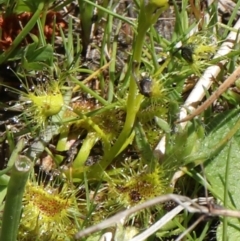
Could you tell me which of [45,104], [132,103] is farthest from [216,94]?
[45,104]

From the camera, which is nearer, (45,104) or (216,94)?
(45,104)

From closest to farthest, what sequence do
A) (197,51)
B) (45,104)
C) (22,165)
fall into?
1. (22,165)
2. (45,104)
3. (197,51)

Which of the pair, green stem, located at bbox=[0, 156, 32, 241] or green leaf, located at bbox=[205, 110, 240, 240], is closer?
green stem, located at bbox=[0, 156, 32, 241]

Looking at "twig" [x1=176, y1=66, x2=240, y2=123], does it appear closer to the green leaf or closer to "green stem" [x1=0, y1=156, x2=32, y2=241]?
the green leaf

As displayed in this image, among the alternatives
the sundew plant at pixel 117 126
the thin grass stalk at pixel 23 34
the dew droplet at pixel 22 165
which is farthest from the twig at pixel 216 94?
the dew droplet at pixel 22 165

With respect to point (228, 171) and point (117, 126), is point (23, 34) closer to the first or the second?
point (117, 126)

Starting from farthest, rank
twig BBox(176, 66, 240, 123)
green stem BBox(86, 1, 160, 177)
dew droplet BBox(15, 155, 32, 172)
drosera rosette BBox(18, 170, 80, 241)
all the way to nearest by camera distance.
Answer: twig BBox(176, 66, 240, 123) → drosera rosette BBox(18, 170, 80, 241) → green stem BBox(86, 1, 160, 177) → dew droplet BBox(15, 155, 32, 172)

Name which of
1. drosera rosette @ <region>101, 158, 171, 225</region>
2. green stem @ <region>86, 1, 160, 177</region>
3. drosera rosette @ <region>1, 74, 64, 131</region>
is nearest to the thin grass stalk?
drosera rosette @ <region>1, 74, 64, 131</region>
